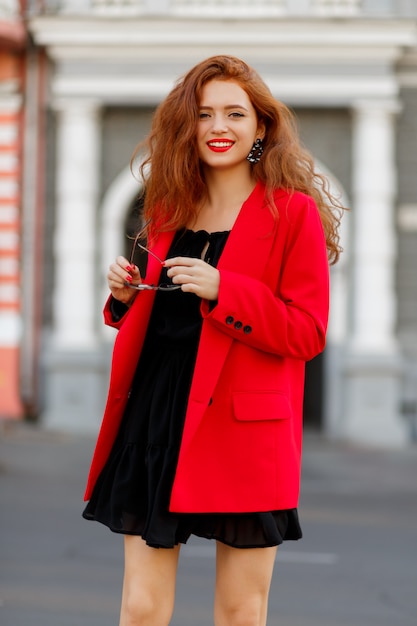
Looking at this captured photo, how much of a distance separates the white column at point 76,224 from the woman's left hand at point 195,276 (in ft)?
36.0

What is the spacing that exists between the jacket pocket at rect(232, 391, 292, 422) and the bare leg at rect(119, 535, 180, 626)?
0.38 m

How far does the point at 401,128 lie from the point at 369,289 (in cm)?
199

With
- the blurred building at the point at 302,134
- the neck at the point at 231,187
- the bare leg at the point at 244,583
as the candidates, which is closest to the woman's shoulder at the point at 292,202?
the neck at the point at 231,187

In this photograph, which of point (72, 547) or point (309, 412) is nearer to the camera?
point (72, 547)

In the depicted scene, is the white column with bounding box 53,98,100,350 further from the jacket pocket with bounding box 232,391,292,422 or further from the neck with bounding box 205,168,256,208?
the jacket pocket with bounding box 232,391,292,422

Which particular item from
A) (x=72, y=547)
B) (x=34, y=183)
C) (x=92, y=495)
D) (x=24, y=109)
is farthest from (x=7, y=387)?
(x=92, y=495)

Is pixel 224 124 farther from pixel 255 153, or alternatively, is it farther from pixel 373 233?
pixel 373 233

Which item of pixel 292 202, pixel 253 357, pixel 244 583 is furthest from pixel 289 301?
pixel 244 583

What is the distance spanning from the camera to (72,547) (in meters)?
6.86

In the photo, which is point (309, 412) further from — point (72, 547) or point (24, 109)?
point (72, 547)

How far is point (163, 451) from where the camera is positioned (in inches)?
114

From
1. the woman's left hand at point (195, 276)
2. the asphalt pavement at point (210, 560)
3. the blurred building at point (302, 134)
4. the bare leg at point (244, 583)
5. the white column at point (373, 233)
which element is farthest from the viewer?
the white column at point (373, 233)

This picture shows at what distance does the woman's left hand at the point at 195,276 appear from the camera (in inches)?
109

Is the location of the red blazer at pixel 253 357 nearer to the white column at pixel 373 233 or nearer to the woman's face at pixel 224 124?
the woman's face at pixel 224 124
